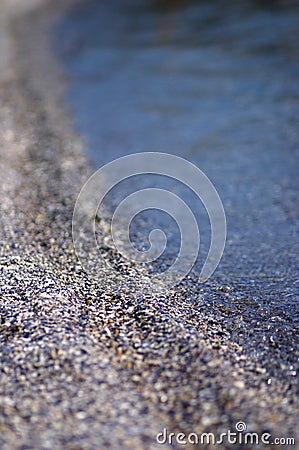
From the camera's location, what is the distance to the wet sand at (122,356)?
1.88 metres

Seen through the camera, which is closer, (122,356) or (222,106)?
(122,356)

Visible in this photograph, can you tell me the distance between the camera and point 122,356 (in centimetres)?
215

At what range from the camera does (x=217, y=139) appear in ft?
15.5

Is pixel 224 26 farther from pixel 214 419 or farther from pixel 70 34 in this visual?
pixel 214 419

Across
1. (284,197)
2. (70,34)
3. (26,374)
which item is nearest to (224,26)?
(70,34)

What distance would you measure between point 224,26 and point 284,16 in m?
1.00

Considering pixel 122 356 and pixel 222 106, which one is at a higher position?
pixel 222 106

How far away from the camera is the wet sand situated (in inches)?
74.1

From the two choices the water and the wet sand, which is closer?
the wet sand

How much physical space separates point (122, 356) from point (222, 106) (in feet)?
12.3

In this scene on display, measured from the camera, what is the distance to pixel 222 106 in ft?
17.7

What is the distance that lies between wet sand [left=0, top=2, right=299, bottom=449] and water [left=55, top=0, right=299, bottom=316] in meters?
0.41

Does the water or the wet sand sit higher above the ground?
the water

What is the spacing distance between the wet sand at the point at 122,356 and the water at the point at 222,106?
1.33 feet
